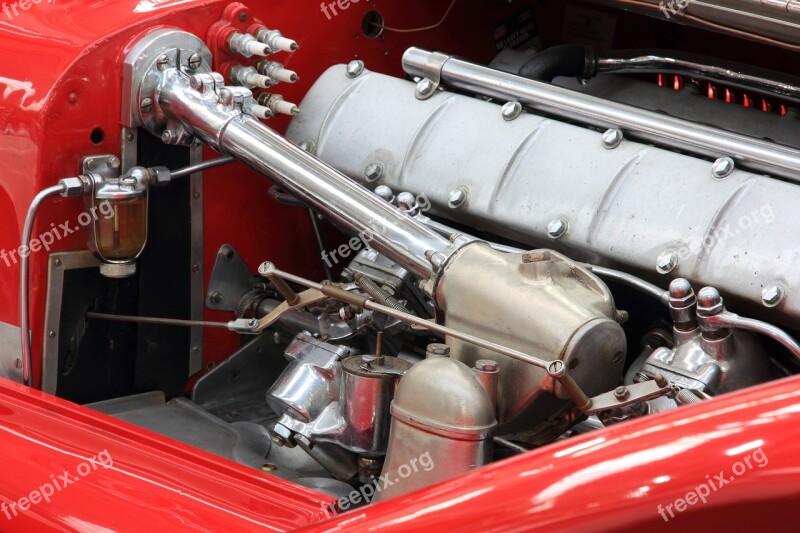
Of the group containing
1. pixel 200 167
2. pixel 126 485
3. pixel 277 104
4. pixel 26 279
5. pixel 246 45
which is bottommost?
pixel 126 485

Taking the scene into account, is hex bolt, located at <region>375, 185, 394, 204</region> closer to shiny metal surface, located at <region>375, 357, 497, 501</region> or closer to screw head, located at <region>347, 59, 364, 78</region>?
screw head, located at <region>347, 59, 364, 78</region>

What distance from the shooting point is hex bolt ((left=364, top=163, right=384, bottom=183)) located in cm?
198

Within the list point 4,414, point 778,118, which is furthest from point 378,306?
point 778,118

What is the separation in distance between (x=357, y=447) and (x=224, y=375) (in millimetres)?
571

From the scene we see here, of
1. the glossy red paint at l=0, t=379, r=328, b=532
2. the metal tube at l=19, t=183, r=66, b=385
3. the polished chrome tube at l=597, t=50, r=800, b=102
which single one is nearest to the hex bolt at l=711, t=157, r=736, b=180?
the polished chrome tube at l=597, t=50, r=800, b=102

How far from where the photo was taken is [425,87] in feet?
6.66

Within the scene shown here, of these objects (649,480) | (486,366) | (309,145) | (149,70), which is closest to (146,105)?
(149,70)

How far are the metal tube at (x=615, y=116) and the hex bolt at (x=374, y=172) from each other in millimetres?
214

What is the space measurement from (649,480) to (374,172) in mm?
1066

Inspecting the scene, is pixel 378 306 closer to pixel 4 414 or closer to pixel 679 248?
pixel 679 248

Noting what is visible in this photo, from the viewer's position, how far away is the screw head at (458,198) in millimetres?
1849

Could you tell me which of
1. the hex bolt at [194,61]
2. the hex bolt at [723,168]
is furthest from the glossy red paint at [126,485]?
the hex bolt at [723,168]

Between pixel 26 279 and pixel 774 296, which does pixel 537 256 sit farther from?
pixel 26 279

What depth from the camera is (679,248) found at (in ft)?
5.27
